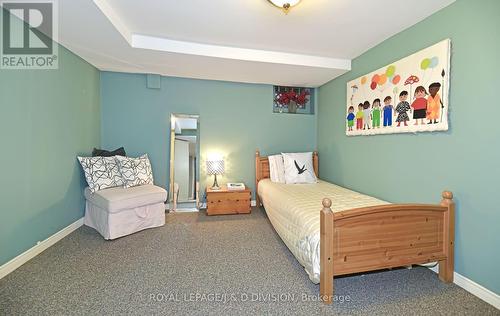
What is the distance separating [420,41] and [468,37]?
0.42 m

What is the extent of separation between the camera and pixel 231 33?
235cm

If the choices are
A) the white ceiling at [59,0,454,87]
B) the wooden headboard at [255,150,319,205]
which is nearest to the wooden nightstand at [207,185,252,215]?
the wooden headboard at [255,150,319,205]

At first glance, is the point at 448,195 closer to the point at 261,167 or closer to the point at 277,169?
the point at 277,169

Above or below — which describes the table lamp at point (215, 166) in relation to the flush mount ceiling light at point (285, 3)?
below

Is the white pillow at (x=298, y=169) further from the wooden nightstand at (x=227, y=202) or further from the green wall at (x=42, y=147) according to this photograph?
the green wall at (x=42, y=147)

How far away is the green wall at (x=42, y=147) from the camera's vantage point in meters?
1.81

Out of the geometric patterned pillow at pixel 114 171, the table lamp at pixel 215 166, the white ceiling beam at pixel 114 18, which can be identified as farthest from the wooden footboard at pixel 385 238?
the geometric patterned pillow at pixel 114 171

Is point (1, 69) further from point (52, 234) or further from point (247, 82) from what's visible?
point (247, 82)

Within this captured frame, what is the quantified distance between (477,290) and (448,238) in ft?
1.22

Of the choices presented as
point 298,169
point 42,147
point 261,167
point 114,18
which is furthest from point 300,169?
point 42,147

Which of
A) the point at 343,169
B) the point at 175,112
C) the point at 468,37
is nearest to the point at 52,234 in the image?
the point at 175,112

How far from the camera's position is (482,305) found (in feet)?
4.84

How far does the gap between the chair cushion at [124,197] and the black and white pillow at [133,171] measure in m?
0.13

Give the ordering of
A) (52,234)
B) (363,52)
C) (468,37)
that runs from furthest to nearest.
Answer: (363,52)
(52,234)
(468,37)
